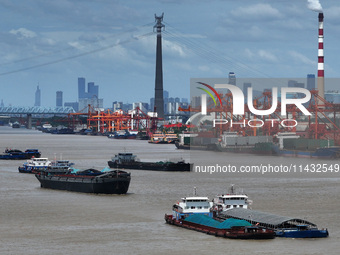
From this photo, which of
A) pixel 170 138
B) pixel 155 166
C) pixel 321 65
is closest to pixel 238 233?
pixel 155 166

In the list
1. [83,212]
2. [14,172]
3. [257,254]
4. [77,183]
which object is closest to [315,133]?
[14,172]

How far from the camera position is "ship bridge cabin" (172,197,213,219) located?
3462 centimetres

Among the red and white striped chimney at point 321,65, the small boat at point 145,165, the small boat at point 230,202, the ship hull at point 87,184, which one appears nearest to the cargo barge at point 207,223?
the small boat at point 230,202

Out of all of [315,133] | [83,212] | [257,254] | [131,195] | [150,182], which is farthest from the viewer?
[315,133]

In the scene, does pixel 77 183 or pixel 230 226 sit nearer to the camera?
pixel 230 226

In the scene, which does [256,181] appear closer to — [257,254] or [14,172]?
[14,172]

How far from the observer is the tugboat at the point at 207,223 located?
31266 millimetres

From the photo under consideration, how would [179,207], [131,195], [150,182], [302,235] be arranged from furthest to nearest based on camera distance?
[150,182] < [131,195] < [179,207] < [302,235]

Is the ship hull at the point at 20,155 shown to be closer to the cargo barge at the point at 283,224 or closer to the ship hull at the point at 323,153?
the ship hull at the point at 323,153

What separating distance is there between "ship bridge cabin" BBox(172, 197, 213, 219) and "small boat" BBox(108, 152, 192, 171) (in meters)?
34.5

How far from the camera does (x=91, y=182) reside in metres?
48.4

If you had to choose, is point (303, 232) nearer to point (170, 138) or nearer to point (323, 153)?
point (323, 153)

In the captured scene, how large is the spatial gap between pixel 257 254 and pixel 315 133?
286 ft

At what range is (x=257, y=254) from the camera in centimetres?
2898
